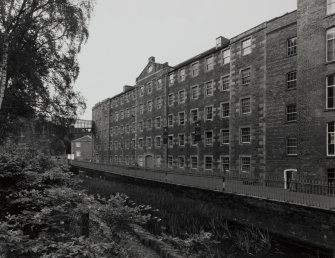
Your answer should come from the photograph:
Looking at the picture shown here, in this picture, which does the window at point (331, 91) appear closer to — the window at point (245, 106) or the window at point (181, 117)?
the window at point (245, 106)

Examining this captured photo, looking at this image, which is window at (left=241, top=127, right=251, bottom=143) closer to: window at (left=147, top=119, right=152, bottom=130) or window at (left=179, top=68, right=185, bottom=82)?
window at (left=179, top=68, right=185, bottom=82)

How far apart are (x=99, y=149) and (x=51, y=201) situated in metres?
56.3

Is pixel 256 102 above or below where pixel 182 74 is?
below

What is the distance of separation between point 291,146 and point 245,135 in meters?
4.88

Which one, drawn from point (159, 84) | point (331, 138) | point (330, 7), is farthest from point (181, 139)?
point (330, 7)

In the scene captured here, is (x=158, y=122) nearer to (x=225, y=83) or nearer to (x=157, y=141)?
(x=157, y=141)

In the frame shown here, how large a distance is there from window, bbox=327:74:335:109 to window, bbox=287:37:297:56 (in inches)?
153

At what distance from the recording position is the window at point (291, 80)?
21.1 m

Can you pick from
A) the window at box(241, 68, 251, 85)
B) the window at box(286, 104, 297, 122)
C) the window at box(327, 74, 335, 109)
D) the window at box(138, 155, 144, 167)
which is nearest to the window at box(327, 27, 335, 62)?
the window at box(327, 74, 335, 109)

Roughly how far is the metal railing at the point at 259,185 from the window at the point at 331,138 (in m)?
1.96

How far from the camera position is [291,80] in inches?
837

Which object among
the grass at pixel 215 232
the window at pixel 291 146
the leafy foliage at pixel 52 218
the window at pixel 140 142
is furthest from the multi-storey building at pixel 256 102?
the leafy foliage at pixel 52 218

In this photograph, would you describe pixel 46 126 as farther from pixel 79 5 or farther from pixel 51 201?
pixel 51 201

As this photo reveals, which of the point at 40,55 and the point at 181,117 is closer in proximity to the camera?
the point at 40,55
